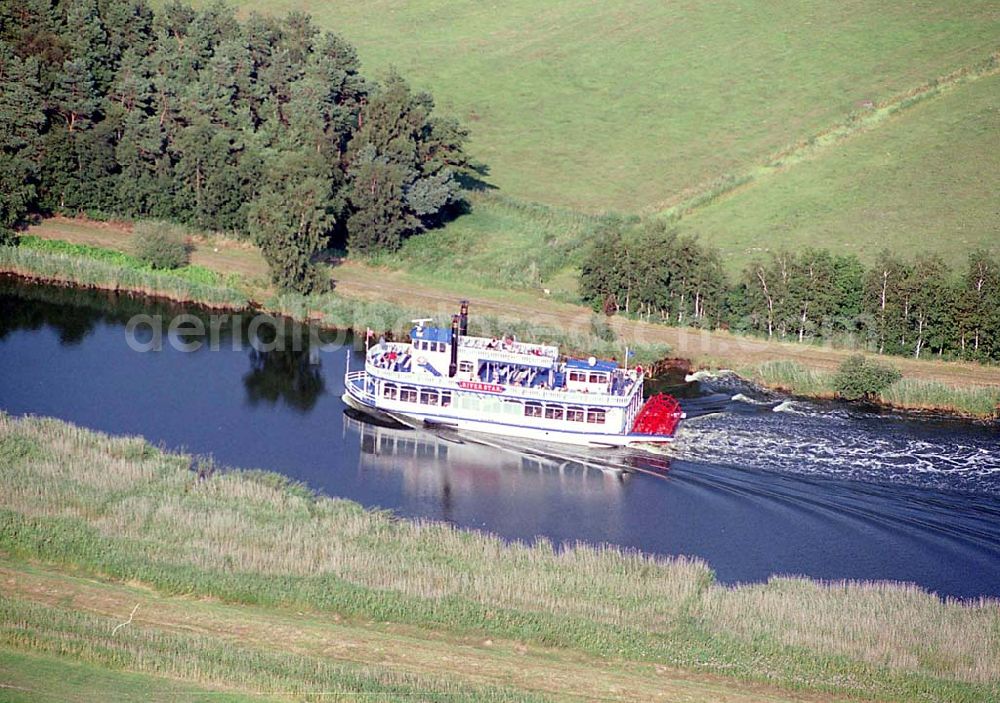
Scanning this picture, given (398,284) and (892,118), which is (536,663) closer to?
(398,284)

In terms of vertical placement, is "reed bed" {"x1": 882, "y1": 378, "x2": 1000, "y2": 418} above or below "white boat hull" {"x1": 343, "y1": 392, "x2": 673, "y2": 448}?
above

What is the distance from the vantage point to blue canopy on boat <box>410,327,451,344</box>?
61.0 m

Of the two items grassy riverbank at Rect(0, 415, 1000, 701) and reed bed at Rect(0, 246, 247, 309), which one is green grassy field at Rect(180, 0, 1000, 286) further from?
grassy riverbank at Rect(0, 415, 1000, 701)

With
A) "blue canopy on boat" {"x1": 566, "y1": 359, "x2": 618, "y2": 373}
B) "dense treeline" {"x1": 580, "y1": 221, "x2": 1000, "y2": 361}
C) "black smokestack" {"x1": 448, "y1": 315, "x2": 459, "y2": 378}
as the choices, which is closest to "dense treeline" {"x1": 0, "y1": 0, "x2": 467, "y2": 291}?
"dense treeline" {"x1": 580, "y1": 221, "x2": 1000, "y2": 361}

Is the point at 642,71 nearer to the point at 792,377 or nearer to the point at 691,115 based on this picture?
the point at 691,115

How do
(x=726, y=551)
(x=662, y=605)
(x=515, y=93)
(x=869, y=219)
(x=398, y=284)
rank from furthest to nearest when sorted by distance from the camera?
1. (x=515, y=93)
2. (x=869, y=219)
3. (x=398, y=284)
4. (x=726, y=551)
5. (x=662, y=605)

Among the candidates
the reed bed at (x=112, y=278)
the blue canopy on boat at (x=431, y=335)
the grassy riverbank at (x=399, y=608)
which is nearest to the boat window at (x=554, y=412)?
the blue canopy on boat at (x=431, y=335)

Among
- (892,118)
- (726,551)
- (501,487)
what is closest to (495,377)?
(501,487)

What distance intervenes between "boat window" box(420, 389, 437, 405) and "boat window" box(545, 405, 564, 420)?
16.3 ft

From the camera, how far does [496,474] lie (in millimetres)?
54906

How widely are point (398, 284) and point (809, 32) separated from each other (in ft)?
193

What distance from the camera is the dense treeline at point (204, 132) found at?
8394 centimetres

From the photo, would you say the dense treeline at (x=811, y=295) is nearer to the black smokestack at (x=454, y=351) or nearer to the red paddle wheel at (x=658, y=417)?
the red paddle wheel at (x=658, y=417)

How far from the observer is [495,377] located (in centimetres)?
6041
